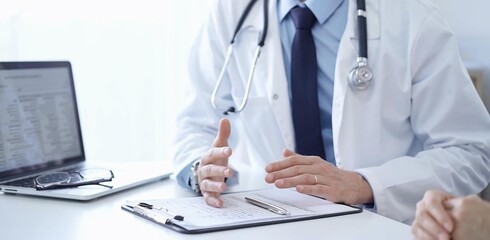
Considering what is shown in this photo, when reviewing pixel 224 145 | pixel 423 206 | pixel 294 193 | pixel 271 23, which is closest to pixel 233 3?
pixel 271 23

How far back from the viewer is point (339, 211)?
92cm

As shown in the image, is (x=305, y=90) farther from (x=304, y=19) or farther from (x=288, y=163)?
(x=288, y=163)

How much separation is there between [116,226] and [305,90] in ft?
2.07

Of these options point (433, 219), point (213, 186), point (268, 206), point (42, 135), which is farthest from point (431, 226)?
point (42, 135)

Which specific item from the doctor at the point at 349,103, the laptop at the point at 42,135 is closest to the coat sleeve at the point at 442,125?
the doctor at the point at 349,103

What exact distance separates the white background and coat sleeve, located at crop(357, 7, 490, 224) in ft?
1.43

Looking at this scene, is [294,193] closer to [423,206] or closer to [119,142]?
[423,206]

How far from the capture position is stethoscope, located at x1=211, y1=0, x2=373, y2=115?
4.10 ft

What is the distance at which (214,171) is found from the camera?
3.45 ft

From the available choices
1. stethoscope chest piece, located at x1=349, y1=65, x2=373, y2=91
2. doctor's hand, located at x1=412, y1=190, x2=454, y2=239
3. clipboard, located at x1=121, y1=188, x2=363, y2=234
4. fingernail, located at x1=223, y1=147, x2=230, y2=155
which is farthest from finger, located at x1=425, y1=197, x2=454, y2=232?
stethoscope chest piece, located at x1=349, y1=65, x2=373, y2=91

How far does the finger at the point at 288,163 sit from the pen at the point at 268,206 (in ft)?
0.23

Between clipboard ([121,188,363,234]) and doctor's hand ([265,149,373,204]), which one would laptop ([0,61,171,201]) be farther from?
doctor's hand ([265,149,373,204])

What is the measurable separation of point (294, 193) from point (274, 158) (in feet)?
1.17

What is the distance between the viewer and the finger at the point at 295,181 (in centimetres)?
97
